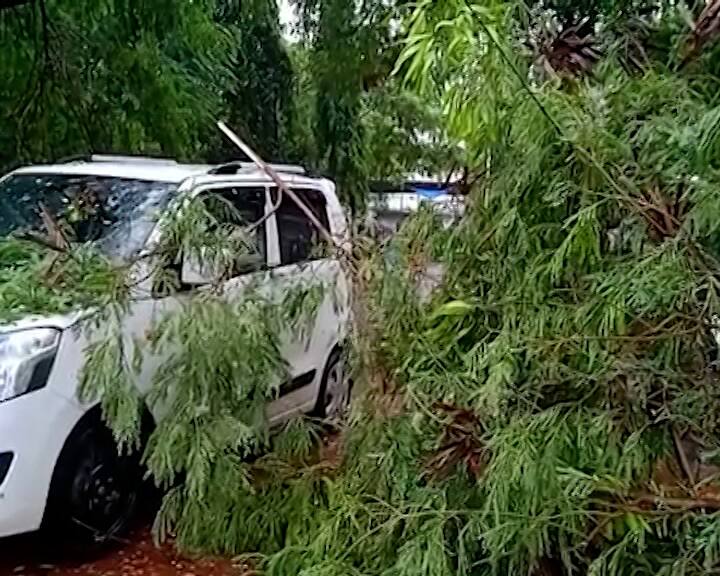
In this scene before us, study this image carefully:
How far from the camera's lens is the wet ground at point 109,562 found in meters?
4.61

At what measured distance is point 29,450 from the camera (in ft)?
13.8

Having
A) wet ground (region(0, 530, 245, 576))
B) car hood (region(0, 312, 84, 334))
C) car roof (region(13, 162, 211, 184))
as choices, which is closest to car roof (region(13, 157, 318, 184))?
car roof (region(13, 162, 211, 184))

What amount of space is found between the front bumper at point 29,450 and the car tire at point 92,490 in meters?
0.08

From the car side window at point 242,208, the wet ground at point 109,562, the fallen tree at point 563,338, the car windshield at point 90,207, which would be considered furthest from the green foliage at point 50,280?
the fallen tree at point 563,338

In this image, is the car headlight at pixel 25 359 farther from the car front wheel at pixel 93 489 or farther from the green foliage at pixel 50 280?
the car front wheel at pixel 93 489

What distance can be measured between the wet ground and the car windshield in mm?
1404

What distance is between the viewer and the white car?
13.7 feet

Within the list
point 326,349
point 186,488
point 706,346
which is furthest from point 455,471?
point 326,349

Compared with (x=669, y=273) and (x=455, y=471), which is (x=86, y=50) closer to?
(x=455, y=471)

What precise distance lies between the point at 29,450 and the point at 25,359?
0.38m

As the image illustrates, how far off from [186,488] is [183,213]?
1042 mm

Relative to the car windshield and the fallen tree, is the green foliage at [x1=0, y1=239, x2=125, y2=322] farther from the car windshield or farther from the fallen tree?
the fallen tree

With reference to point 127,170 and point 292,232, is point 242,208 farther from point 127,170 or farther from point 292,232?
point 127,170

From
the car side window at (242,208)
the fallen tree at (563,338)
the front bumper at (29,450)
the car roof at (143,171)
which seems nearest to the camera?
the fallen tree at (563,338)
